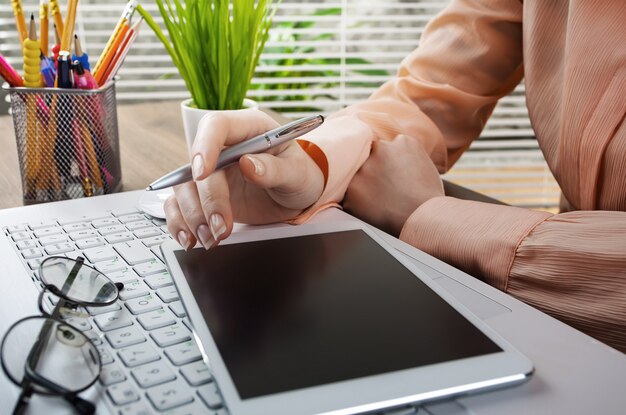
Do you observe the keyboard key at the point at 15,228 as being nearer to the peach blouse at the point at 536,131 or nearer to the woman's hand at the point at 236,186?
the woman's hand at the point at 236,186

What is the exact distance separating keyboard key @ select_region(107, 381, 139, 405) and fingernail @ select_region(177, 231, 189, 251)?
18cm

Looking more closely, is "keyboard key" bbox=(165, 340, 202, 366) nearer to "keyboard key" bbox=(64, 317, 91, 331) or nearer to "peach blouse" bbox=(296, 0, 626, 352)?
"keyboard key" bbox=(64, 317, 91, 331)

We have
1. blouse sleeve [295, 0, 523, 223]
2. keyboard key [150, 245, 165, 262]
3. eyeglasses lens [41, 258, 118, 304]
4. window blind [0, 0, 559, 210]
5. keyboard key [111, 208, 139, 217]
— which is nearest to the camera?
eyeglasses lens [41, 258, 118, 304]

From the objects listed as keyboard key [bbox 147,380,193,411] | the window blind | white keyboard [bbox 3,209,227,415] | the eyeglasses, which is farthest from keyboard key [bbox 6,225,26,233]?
the window blind

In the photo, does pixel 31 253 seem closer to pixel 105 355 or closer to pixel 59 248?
pixel 59 248

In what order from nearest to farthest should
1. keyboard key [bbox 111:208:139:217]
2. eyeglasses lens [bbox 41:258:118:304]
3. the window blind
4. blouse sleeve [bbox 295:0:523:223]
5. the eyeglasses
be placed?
the eyeglasses → eyeglasses lens [bbox 41:258:118:304] → keyboard key [bbox 111:208:139:217] → blouse sleeve [bbox 295:0:523:223] → the window blind

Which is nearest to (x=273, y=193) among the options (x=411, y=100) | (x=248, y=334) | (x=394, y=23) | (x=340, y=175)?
(x=340, y=175)

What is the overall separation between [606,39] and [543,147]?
0.52ft

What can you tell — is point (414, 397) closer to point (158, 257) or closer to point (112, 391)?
point (112, 391)

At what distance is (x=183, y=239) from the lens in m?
0.53

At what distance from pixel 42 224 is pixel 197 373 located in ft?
1.05

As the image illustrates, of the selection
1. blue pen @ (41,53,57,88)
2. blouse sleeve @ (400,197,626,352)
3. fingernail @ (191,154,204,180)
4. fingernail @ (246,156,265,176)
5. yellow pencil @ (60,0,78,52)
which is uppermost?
yellow pencil @ (60,0,78,52)

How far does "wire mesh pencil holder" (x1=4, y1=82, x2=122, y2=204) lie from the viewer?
718 millimetres

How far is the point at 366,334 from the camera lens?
15.5 inches
